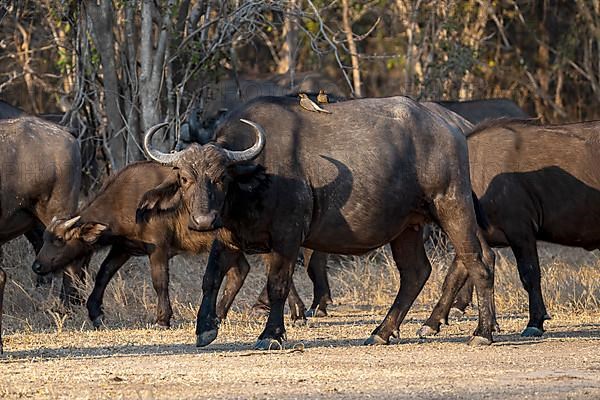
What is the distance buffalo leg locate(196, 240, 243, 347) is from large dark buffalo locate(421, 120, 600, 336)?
2.00 m

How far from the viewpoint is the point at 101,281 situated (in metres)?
13.0

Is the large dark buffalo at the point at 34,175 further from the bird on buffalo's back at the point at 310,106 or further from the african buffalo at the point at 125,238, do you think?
the bird on buffalo's back at the point at 310,106

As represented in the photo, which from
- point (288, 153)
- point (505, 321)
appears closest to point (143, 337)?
point (288, 153)

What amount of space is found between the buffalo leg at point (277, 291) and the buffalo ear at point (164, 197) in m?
1.01

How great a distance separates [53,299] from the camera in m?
13.5

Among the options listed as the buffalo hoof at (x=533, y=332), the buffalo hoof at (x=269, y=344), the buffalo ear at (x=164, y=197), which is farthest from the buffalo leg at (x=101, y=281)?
the buffalo hoof at (x=533, y=332)

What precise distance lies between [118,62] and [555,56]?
10.7 metres

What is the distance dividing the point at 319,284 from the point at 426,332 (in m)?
2.42

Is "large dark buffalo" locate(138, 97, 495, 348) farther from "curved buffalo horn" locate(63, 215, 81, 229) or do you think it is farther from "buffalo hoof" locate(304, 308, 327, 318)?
"buffalo hoof" locate(304, 308, 327, 318)

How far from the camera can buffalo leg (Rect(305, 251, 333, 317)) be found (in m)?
13.7

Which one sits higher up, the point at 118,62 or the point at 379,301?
the point at 118,62

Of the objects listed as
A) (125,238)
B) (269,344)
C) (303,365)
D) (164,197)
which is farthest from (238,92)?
(303,365)

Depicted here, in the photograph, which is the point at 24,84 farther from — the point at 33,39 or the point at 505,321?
the point at 505,321

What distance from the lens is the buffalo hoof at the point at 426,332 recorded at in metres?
11.5
